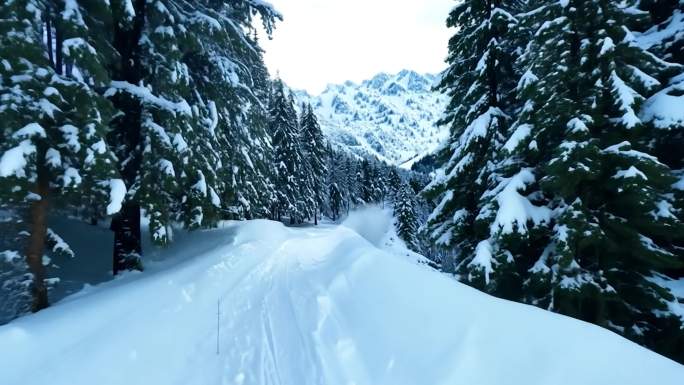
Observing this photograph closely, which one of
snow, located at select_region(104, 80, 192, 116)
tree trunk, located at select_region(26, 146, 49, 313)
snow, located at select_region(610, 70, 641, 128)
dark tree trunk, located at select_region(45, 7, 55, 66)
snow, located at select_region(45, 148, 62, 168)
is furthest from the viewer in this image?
snow, located at select_region(104, 80, 192, 116)

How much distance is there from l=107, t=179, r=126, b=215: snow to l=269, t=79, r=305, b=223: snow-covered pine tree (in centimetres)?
2919

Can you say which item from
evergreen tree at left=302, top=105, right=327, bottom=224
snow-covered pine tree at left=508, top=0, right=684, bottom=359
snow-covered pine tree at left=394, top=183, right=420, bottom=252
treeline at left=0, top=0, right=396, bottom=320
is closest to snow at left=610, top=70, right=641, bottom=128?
snow-covered pine tree at left=508, top=0, right=684, bottom=359

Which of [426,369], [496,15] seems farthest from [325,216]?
[426,369]

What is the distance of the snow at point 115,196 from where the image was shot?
6307mm

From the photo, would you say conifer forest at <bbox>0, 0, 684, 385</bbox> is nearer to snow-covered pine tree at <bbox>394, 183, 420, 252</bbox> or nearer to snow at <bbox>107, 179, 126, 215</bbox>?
snow at <bbox>107, 179, 126, 215</bbox>

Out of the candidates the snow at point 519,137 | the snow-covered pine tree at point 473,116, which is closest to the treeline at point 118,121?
the snow-covered pine tree at point 473,116

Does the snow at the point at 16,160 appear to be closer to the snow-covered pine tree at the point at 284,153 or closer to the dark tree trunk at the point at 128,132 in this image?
the dark tree trunk at the point at 128,132

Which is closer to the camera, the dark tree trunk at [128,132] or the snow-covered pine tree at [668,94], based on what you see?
the snow-covered pine tree at [668,94]

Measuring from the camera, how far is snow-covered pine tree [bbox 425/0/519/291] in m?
10.2

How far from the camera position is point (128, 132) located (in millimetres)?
8727

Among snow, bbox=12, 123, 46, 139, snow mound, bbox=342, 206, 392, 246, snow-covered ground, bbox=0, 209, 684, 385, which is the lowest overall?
snow mound, bbox=342, 206, 392, 246

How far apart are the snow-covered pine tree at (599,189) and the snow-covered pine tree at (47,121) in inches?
354

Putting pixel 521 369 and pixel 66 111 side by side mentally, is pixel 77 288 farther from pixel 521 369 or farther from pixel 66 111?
pixel 521 369

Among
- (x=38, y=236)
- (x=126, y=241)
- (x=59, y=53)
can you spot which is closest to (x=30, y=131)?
(x=38, y=236)
